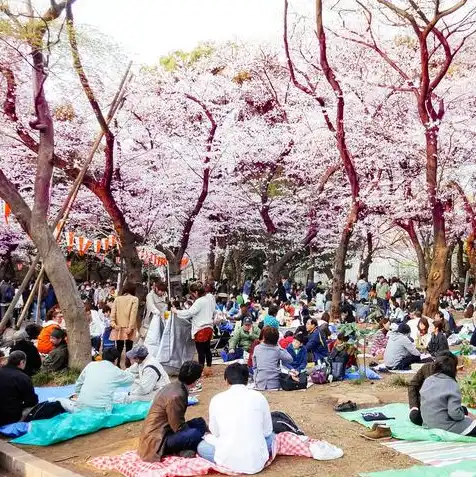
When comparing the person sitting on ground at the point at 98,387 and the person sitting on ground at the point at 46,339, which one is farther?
the person sitting on ground at the point at 46,339

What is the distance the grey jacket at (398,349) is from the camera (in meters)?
10.3

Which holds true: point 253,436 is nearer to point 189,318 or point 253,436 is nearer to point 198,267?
point 189,318

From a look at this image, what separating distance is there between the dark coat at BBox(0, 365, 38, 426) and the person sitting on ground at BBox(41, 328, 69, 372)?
8.51 ft

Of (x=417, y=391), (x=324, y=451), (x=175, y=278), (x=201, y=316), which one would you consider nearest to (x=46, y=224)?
(x=201, y=316)

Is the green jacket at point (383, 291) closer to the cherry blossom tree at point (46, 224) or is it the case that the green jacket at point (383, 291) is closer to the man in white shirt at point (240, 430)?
the cherry blossom tree at point (46, 224)

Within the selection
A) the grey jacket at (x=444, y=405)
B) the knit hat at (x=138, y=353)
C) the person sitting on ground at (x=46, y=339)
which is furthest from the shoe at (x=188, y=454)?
the person sitting on ground at (x=46, y=339)

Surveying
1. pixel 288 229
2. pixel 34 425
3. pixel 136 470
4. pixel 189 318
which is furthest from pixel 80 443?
pixel 288 229

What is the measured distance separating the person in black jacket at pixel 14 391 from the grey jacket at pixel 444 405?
14.6 feet

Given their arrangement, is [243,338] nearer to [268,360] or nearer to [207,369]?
[207,369]

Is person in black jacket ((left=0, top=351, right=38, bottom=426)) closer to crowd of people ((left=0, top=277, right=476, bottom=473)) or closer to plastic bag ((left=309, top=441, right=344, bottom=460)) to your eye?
crowd of people ((left=0, top=277, right=476, bottom=473))

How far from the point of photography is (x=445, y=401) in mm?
6188

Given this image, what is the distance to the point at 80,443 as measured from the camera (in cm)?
647

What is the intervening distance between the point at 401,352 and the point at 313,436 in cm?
456

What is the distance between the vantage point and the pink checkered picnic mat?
17.0 ft
